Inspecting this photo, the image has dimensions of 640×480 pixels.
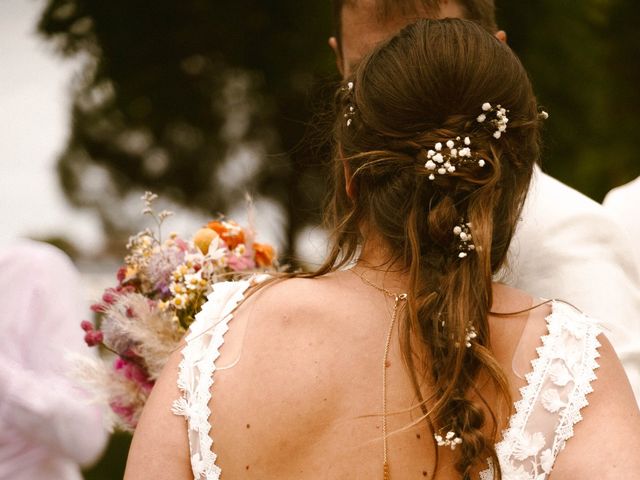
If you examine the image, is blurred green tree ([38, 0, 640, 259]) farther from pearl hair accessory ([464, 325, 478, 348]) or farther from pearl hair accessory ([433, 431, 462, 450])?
pearl hair accessory ([433, 431, 462, 450])

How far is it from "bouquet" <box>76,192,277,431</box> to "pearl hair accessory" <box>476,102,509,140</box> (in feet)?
2.71

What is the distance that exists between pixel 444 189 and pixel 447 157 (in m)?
0.08

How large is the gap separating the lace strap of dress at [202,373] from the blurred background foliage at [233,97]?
9.52 feet

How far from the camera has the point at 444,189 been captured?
2.03 metres

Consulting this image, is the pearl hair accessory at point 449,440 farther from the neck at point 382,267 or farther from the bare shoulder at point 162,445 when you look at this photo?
the bare shoulder at point 162,445

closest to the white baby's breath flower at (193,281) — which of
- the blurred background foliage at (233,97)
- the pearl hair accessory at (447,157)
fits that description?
the pearl hair accessory at (447,157)

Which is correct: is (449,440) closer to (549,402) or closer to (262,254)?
(549,402)

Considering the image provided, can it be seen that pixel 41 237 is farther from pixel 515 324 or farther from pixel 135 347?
pixel 515 324

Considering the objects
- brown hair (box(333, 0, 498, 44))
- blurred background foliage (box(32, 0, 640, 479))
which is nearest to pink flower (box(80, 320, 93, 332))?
brown hair (box(333, 0, 498, 44))

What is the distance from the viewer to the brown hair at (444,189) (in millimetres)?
1943

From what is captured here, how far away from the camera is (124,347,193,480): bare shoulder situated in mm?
2062

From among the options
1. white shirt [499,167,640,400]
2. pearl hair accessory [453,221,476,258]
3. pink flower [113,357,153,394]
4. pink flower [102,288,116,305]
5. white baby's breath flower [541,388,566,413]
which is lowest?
pink flower [113,357,153,394]

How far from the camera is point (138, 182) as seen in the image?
5309 mm

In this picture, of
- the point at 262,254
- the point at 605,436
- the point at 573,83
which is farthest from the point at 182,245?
the point at 573,83
